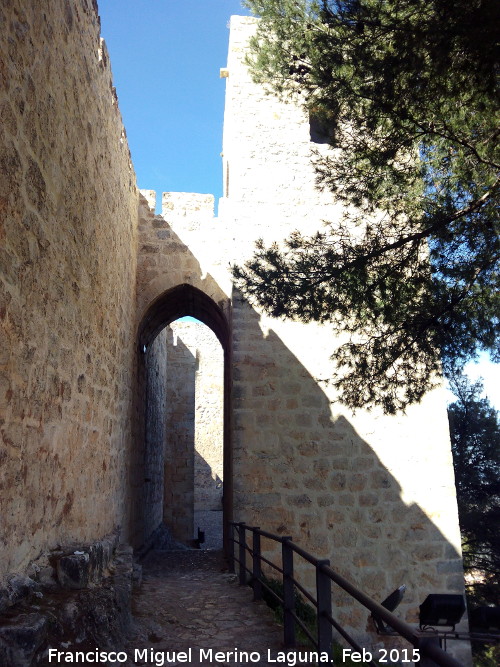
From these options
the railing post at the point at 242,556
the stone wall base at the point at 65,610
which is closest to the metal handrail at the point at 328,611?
the railing post at the point at 242,556

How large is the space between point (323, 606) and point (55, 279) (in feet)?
7.63

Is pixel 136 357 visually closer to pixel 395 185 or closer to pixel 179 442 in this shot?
pixel 395 185

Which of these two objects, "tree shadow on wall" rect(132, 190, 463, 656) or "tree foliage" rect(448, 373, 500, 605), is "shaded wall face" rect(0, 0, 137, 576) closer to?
"tree shadow on wall" rect(132, 190, 463, 656)

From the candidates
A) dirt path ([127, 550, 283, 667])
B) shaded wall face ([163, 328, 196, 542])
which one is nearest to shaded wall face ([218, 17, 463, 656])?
dirt path ([127, 550, 283, 667])

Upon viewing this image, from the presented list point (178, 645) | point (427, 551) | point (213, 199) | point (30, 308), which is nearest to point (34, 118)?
point (30, 308)

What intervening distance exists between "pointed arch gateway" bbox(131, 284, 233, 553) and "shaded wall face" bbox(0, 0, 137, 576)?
7.06 feet

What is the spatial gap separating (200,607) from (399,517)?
2779 millimetres

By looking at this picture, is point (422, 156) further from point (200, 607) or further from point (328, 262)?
point (200, 607)

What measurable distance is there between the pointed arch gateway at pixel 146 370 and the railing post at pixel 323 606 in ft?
13.5

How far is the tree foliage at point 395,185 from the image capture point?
3383 mm

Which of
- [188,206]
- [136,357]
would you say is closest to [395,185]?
[188,206]

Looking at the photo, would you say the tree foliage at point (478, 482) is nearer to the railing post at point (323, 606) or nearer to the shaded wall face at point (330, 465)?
the shaded wall face at point (330, 465)

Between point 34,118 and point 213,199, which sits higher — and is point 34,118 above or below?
below

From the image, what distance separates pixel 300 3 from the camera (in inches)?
163
